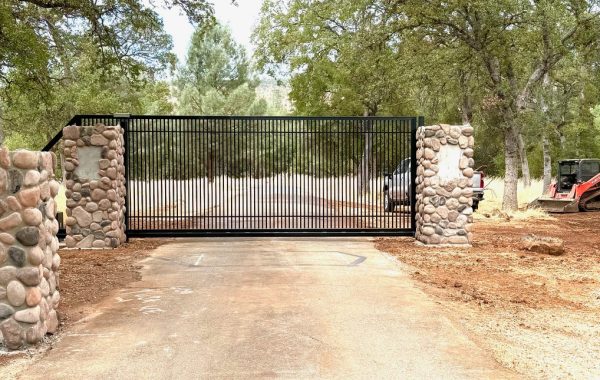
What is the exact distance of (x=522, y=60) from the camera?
2244cm

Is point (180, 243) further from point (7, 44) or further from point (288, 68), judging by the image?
point (288, 68)

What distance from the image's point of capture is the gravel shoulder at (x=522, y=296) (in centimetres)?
609

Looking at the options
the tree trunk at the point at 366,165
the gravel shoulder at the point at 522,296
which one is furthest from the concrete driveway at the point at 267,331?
the tree trunk at the point at 366,165

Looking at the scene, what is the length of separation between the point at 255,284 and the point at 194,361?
3.69m

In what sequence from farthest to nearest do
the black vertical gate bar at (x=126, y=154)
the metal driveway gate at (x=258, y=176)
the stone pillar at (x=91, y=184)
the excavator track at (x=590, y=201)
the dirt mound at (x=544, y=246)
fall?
the excavator track at (x=590, y=201) < the metal driveway gate at (x=258, y=176) < the black vertical gate bar at (x=126, y=154) < the stone pillar at (x=91, y=184) < the dirt mound at (x=544, y=246)

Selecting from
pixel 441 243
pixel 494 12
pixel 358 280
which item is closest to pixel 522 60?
pixel 494 12

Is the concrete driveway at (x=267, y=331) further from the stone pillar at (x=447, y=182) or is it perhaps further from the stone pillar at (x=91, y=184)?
the stone pillar at (x=447, y=182)

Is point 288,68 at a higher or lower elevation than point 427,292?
higher

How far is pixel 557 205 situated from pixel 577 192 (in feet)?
2.65

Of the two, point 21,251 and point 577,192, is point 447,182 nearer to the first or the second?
point 21,251

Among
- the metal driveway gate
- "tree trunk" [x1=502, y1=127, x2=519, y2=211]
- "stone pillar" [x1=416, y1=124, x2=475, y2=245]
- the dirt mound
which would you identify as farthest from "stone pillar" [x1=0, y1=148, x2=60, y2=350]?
"tree trunk" [x1=502, y1=127, x2=519, y2=211]

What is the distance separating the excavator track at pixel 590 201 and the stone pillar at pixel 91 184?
1706cm

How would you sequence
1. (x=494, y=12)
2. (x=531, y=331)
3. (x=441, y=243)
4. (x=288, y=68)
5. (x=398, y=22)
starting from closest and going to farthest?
(x=531, y=331) < (x=441, y=243) < (x=494, y=12) < (x=398, y=22) < (x=288, y=68)

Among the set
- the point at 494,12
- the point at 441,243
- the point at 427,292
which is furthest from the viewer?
the point at 494,12
